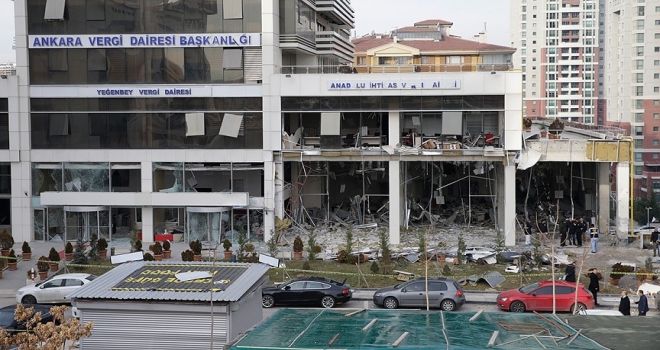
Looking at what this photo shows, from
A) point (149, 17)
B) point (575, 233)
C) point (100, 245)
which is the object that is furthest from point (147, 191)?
point (575, 233)

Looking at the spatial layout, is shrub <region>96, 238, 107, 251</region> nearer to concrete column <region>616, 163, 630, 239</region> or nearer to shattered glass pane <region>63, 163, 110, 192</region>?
shattered glass pane <region>63, 163, 110, 192</region>

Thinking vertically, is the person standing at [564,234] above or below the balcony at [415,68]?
below

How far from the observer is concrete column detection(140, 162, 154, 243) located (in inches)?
1645

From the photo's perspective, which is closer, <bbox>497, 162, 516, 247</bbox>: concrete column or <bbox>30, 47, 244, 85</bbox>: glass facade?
<bbox>497, 162, 516, 247</bbox>: concrete column

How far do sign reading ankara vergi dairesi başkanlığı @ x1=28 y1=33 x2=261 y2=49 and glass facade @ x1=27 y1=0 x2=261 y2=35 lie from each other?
0.24 m

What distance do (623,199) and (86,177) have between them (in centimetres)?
2557

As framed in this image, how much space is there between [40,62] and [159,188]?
8.23 meters

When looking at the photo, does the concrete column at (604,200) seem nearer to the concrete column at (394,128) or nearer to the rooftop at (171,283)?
the concrete column at (394,128)

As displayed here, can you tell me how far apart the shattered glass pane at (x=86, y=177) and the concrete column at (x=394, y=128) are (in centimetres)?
1378

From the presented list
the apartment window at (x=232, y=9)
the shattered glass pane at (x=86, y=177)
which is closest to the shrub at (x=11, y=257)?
the shattered glass pane at (x=86, y=177)

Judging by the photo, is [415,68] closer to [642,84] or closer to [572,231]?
[572,231]

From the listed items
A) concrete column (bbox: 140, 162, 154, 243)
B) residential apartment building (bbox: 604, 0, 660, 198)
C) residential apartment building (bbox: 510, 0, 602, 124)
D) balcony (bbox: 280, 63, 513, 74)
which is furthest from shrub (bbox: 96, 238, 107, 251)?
residential apartment building (bbox: 510, 0, 602, 124)

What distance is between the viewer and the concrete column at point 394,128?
4097cm

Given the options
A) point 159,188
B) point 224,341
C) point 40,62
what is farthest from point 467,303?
point 40,62
